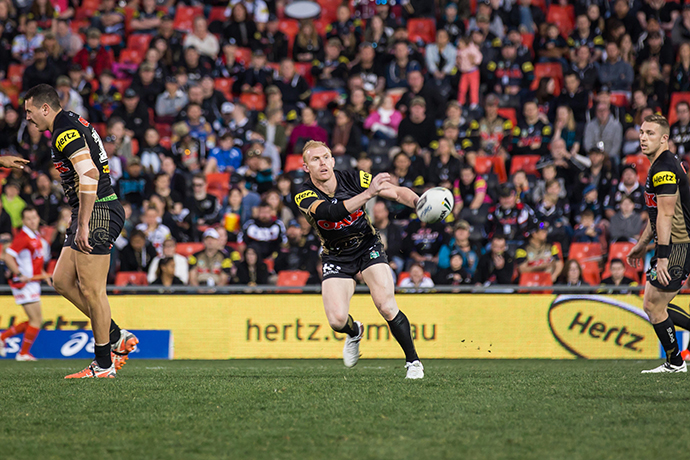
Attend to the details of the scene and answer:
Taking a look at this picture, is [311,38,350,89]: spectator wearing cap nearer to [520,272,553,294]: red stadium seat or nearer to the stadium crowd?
the stadium crowd

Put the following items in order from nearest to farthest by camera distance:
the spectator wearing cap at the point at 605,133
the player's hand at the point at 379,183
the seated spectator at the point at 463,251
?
the player's hand at the point at 379,183
the seated spectator at the point at 463,251
the spectator wearing cap at the point at 605,133

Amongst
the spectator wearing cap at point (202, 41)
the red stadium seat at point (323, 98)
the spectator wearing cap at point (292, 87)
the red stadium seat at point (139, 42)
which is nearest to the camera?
the spectator wearing cap at point (292, 87)

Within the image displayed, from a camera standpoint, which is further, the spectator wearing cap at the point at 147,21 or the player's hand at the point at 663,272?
the spectator wearing cap at the point at 147,21

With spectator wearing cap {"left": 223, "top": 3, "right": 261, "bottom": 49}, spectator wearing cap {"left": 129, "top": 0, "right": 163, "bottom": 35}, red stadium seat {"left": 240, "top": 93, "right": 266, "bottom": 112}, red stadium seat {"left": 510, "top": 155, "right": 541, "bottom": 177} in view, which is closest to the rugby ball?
red stadium seat {"left": 510, "top": 155, "right": 541, "bottom": 177}

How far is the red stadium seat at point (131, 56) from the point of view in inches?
758

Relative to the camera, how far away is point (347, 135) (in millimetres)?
15531

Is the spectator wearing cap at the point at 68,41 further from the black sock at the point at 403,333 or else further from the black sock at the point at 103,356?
the black sock at the point at 403,333

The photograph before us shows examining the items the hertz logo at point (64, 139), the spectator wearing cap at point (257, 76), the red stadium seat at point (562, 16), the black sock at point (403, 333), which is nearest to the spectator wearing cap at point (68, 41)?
the spectator wearing cap at point (257, 76)

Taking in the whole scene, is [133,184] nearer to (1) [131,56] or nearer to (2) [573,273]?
(1) [131,56]

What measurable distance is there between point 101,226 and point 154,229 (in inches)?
276

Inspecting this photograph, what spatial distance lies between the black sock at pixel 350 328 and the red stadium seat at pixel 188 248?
6.56 meters

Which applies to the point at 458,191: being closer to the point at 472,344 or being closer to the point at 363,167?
the point at 363,167

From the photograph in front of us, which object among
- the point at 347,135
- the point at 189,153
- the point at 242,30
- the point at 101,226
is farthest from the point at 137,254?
the point at 242,30

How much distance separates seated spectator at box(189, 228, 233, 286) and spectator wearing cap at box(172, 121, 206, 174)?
110 inches
